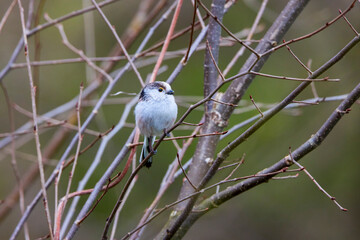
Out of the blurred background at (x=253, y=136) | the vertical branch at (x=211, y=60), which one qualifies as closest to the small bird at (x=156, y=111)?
the vertical branch at (x=211, y=60)

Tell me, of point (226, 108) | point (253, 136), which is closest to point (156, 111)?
point (226, 108)

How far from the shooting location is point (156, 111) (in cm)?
305

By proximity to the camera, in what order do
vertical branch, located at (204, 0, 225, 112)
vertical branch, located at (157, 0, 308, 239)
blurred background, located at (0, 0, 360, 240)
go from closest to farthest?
vertical branch, located at (157, 0, 308, 239) < vertical branch, located at (204, 0, 225, 112) < blurred background, located at (0, 0, 360, 240)

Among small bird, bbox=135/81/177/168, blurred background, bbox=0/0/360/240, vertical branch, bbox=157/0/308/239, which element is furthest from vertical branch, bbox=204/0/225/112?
blurred background, bbox=0/0/360/240

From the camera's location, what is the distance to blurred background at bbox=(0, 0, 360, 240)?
6559 mm

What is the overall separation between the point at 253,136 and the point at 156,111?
383cm

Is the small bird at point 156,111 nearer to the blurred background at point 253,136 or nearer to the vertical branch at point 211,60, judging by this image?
the vertical branch at point 211,60

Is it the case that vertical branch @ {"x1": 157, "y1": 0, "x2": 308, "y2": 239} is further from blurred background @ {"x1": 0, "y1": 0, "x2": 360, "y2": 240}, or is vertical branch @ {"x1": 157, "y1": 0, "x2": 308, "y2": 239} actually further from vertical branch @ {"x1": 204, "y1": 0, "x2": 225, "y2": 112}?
blurred background @ {"x1": 0, "y1": 0, "x2": 360, "y2": 240}

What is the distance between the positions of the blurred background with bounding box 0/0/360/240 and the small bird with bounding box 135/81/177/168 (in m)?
3.18

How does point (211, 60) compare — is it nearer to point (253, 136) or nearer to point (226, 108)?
point (226, 108)

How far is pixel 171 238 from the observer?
2.66 m

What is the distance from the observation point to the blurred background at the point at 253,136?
21.5ft

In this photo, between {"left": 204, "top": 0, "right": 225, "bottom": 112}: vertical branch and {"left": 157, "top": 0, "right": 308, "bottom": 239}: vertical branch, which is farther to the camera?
{"left": 204, "top": 0, "right": 225, "bottom": 112}: vertical branch

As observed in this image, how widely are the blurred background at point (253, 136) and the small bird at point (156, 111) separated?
318 centimetres
